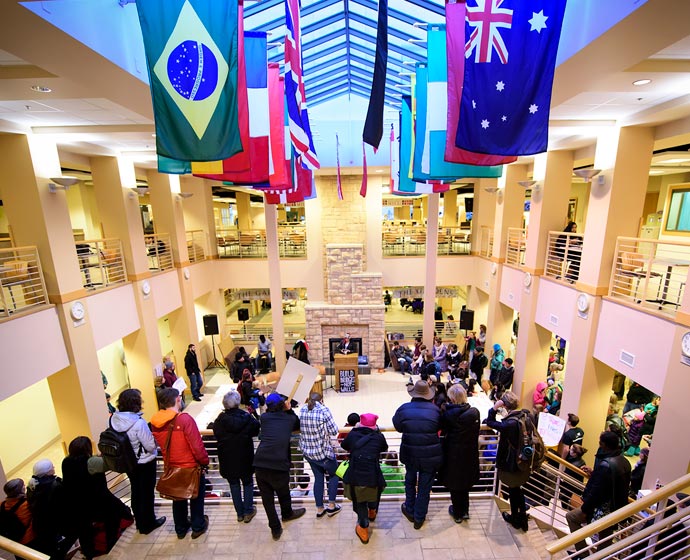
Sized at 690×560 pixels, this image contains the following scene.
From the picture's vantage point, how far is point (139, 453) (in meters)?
3.57

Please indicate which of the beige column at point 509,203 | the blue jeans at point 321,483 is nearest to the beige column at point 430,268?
the beige column at point 509,203

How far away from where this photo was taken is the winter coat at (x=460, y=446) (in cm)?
362

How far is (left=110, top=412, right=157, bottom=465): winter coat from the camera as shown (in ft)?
11.5

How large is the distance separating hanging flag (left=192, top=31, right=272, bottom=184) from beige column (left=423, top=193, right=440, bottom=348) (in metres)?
8.73

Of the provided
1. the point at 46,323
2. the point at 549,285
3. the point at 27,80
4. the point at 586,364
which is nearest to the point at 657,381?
the point at 586,364

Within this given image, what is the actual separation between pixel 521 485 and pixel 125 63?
6.57m

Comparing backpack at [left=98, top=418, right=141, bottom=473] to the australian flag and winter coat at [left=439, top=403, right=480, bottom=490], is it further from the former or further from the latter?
the australian flag

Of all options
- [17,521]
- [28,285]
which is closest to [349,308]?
[28,285]

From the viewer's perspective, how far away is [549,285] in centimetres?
920

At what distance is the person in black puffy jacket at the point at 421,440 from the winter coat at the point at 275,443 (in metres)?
1.18

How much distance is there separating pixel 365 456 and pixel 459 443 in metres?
1.03

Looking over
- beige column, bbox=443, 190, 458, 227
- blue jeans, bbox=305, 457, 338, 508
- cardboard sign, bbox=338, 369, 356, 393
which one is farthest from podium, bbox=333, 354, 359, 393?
beige column, bbox=443, 190, 458, 227

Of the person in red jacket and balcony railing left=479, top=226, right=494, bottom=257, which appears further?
balcony railing left=479, top=226, right=494, bottom=257

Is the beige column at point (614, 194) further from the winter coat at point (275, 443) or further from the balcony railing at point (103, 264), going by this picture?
the balcony railing at point (103, 264)
